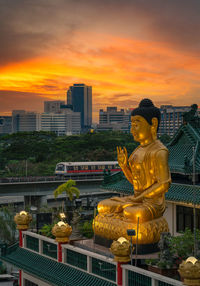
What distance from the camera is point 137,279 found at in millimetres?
13328

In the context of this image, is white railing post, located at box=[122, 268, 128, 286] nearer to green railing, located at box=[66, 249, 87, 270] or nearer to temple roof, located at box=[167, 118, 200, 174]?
green railing, located at box=[66, 249, 87, 270]

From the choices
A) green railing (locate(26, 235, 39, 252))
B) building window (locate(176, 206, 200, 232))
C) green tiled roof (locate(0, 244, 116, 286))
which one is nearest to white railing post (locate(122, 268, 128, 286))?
green tiled roof (locate(0, 244, 116, 286))

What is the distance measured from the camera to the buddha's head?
1653cm

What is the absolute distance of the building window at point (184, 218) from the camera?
18.5 meters

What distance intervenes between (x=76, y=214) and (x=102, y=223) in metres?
2.85

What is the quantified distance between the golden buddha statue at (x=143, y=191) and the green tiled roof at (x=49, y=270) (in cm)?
170

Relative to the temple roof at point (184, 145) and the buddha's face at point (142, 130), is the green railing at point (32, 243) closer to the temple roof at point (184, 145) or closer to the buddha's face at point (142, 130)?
the buddha's face at point (142, 130)

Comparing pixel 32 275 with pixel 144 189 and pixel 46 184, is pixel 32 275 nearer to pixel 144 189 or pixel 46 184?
pixel 144 189

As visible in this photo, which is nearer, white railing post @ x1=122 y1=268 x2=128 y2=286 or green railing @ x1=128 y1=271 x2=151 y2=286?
green railing @ x1=128 y1=271 x2=151 y2=286

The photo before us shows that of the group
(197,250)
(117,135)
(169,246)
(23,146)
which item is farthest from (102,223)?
(117,135)

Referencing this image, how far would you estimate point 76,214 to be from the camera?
19.5m

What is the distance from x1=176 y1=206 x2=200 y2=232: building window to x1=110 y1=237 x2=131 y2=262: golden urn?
19.1 feet

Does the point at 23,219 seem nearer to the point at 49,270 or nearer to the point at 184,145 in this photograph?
the point at 49,270

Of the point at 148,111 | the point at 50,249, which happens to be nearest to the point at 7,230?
the point at 50,249
